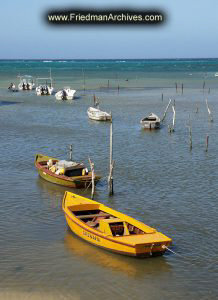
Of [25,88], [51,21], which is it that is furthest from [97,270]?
[25,88]

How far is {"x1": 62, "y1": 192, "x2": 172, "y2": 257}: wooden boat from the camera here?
23016 millimetres

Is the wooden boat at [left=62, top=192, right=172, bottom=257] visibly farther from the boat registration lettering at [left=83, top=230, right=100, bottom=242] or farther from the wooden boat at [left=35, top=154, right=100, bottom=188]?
the wooden boat at [left=35, top=154, right=100, bottom=188]

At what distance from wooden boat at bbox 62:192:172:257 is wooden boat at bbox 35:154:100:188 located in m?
5.03

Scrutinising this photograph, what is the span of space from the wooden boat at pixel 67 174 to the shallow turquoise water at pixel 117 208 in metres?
0.57

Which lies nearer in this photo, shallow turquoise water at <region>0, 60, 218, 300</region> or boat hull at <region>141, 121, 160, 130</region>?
shallow turquoise water at <region>0, 60, 218, 300</region>

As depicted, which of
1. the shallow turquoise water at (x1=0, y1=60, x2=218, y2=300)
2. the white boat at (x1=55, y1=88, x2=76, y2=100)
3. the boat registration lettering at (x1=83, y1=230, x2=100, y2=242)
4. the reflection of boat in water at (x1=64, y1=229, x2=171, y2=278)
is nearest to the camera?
the shallow turquoise water at (x1=0, y1=60, x2=218, y2=300)

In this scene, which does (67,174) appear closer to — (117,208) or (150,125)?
(117,208)

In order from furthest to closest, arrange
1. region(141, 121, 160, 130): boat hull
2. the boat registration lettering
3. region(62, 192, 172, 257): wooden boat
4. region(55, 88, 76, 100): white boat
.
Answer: region(55, 88, 76, 100): white boat
region(141, 121, 160, 130): boat hull
the boat registration lettering
region(62, 192, 172, 257): wooden boat

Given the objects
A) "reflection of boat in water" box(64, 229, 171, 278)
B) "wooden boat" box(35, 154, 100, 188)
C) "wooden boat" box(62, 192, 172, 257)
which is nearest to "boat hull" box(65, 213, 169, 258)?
"wooden boat" box(62, 192, 172, 257)

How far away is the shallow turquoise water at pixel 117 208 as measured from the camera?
21359 millimetres

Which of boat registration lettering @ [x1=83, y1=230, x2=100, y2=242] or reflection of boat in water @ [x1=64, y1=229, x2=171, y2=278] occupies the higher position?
boat registration lettering @ [x1=83, y1=230, x2=100, y2=242]

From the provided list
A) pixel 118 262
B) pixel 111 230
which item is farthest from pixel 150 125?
pixel 118 262

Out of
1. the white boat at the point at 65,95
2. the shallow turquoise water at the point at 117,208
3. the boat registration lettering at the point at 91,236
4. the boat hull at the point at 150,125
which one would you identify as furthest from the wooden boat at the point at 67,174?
the white boat at the point at 65,95

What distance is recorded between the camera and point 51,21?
109 feet
